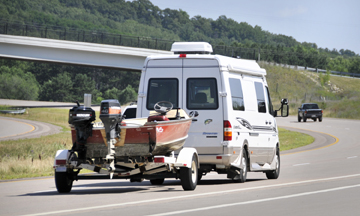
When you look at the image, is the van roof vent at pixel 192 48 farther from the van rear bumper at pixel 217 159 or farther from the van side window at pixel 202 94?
the van rear bumper at pixel 217 159

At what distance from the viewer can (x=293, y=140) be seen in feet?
121

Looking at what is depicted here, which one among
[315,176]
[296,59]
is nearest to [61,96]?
[296,59]

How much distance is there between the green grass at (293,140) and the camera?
33.8m

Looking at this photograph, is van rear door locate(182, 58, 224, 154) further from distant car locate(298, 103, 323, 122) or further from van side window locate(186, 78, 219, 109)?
distant car locate(298, 103, 323, 122)

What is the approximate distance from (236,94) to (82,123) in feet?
13.2

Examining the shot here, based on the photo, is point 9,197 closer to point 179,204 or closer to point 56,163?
point 56,163

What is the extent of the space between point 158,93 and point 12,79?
98.2 m

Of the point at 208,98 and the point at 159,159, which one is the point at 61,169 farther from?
the point at 208,98

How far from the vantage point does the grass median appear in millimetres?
18325

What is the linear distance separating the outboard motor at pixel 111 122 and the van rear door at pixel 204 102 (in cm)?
232

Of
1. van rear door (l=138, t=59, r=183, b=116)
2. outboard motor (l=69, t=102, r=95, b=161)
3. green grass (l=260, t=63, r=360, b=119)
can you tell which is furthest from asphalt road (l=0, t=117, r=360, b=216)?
green grass (l=260, t=63, r=360, b=119)

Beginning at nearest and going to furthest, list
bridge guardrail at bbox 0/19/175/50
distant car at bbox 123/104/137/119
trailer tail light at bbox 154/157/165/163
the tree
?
trailer tail light at bbox 154/157/165/163, distant car at bbox 123/104/137/119, bridge guardrail at bbox 0/19/175/50, the tree

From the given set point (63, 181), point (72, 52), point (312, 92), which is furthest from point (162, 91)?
point (312, 92)

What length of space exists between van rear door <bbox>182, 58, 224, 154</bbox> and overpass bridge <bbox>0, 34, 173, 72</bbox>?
154 feet
